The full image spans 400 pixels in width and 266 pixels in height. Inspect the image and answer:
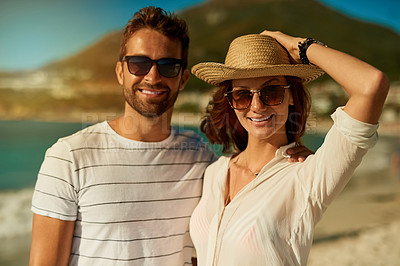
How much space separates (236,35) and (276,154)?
163 ft

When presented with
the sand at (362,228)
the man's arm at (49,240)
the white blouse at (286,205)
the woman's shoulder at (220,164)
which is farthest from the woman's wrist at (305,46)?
the sand at (362,228)

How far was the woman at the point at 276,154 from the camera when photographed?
1.44 meters

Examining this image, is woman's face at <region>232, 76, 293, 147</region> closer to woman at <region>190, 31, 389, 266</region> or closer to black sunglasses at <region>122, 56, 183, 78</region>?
woman at <region>190, 31, 389, 266</region>

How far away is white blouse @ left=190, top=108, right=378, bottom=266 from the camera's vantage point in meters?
1.47

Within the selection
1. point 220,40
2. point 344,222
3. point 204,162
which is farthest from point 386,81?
point 220,40

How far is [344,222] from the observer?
1016 cm

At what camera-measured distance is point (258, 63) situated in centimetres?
181

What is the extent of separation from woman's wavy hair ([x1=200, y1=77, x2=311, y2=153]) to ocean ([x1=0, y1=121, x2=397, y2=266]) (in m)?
0.96

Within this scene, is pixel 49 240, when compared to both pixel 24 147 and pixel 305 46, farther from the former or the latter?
pixel 24 147

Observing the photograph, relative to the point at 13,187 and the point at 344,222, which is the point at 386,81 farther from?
the point at 13,187

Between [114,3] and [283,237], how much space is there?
188 ft

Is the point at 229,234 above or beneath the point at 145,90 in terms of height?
beneath

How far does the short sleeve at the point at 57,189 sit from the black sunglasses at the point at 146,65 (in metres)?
0.64

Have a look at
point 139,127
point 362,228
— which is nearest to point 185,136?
point 139,127
